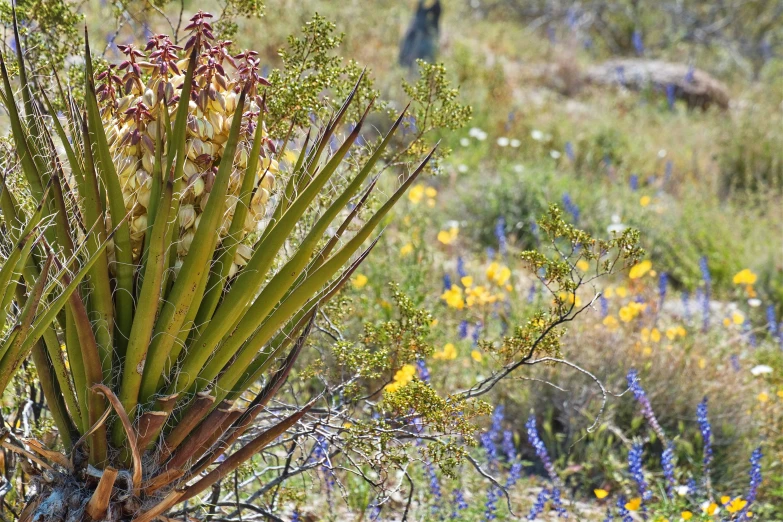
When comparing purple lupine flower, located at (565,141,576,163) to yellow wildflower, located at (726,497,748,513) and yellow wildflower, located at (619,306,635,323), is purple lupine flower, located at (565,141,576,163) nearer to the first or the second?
yellow wildflower, located at (619,306,635,323)

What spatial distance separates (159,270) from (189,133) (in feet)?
1.03

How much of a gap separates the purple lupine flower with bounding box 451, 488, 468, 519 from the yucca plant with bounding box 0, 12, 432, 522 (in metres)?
1.40

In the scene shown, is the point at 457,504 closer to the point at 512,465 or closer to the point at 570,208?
the point at 512,465

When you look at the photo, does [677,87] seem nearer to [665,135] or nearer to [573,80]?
[573,80]

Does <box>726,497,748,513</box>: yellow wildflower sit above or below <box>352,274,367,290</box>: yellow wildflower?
below

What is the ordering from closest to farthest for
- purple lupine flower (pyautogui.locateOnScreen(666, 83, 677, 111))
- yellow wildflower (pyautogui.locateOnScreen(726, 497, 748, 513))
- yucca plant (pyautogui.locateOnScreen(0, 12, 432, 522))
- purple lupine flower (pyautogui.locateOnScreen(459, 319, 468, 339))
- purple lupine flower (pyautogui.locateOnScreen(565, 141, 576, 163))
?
yucca plant (pyautogui.locateOnScreen(0, 12, 432, 522)) < yellow wildflower (pyautogui.locateOnScreen(726, 497, 748, 513)) < purple lupine flower (pyautogui.locateOnScreen(459, 319, 468, 339)) < purple lupine flower (pyautogui.locateOnScreen(565, 141, 576, 163)) < purple lupine flower (pyautogui.locateOnScreen(666, 83, 677, 111))

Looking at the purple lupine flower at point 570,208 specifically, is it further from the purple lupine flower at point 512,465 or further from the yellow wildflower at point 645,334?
the purple lupine flower at point 512,465

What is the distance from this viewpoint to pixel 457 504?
3.20 metres

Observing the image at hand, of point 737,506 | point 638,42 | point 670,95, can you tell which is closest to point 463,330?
A: point 737,506

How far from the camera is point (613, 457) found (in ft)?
12.1

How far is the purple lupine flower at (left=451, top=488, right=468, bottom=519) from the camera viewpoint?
305 centimetres

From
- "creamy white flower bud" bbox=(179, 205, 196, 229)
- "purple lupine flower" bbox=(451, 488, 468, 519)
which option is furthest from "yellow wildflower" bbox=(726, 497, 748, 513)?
"creamy white flower bud" bbox=(179, 205, 196, 229)

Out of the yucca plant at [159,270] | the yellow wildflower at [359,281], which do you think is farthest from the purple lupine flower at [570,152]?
the yucca plant at [159,270]

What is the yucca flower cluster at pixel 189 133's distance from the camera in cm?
171
